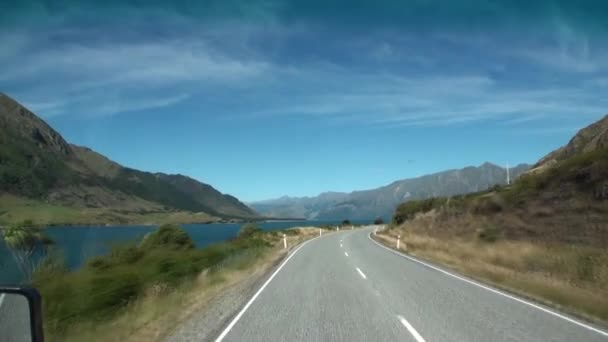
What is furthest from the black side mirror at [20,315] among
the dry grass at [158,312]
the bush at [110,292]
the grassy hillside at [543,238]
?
the grassy hillside at [543,238]

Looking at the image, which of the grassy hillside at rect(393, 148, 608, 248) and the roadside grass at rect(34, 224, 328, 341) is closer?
the roadside grass at rect(34, 224, 328, 341)

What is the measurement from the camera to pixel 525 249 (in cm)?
2252

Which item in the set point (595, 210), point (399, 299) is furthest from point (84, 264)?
point (595, 210)

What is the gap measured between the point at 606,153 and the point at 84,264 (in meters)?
27.8

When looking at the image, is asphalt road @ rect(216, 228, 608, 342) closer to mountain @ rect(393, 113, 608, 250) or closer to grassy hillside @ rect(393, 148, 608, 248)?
mountain @ rect(393, 113, 608, 250)

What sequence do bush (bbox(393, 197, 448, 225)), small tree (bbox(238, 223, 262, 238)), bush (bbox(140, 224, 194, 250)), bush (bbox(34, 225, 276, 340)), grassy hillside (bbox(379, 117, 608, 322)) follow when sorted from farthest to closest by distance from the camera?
bush (bbox(393, 197, 448, 225)) → small tree (bbox(238, 223, 262, 238)) → bush (bbox(140, 224, 194, 250)) → grassy hillside (bbox(379, 117, 608, 322)) → bush (bbox(34, 225, 276, 340))

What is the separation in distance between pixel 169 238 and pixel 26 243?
A: 62.4 ft

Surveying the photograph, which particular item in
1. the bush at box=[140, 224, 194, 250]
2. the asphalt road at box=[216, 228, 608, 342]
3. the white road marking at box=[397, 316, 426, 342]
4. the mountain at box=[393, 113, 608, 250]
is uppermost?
the mountain at box=[393, 113, 608, 250]

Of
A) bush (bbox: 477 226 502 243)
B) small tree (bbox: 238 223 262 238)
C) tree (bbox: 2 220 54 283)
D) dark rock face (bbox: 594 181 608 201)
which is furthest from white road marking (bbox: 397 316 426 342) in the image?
small tree (bbox: 238 223 262 238)

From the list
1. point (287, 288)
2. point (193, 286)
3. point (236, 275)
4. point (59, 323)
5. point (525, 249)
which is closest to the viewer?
point (59, 323)

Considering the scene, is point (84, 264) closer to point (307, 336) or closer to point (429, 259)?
point (307, 336)

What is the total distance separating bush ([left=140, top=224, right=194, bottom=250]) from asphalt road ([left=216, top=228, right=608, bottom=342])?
13.8m

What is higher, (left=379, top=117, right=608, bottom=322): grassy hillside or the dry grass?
(left=379, top=117, right=608, bottom=322): grassy hillside

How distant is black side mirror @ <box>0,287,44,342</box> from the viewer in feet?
11.2
